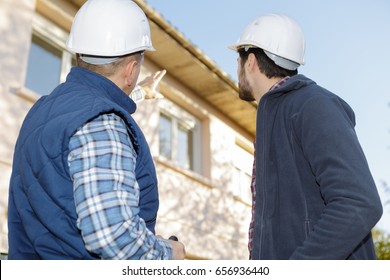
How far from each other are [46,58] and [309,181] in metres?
5.73

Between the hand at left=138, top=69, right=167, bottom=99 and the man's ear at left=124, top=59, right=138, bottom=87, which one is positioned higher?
the man's ear at left=124, top=59, right=138, bottom=87

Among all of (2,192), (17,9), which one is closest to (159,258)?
(2,192)

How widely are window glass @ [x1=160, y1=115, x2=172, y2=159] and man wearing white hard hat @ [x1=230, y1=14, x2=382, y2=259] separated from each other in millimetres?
6971

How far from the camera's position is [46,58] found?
23.1 ft

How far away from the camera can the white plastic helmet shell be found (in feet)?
7.39

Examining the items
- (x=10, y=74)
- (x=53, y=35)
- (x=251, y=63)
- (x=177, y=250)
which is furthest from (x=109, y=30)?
(x=53, y=35)

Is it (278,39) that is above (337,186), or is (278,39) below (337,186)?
above

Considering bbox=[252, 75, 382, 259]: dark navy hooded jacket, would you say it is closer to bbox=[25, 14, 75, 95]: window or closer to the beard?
the beard

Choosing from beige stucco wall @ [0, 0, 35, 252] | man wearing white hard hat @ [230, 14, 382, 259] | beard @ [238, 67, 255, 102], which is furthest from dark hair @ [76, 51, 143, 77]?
beige stucco wall @ [0, 0, 35, 252]

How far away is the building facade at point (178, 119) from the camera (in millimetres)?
6164

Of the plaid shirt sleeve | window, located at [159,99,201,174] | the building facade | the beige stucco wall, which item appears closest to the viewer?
the plaid shirt sleeve

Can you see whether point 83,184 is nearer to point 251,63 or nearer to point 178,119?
point 251,63

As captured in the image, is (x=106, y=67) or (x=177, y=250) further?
(x=106, y=67)
